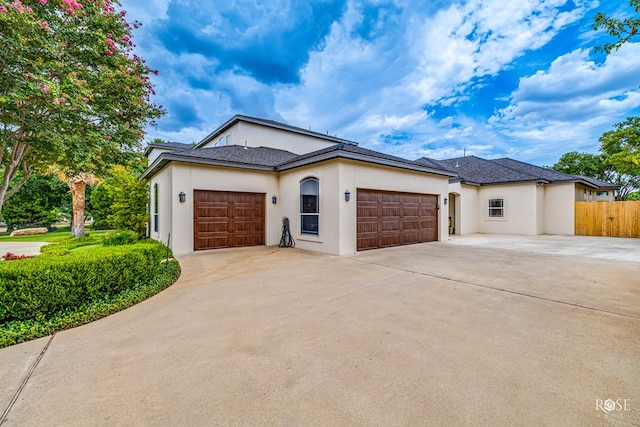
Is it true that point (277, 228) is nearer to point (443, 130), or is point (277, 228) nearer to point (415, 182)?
point (415, 182)

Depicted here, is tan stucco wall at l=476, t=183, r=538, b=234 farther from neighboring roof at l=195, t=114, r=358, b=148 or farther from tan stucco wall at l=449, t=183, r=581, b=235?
neighboring roof at l=195, t=114, r=358, b=148

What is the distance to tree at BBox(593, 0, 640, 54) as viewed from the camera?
3.51 meters

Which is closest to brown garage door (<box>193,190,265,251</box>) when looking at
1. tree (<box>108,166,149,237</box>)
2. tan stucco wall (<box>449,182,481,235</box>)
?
tree (<box>108,166,149,237</box>)

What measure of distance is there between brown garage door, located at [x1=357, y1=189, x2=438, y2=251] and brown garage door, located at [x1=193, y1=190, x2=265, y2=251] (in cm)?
403

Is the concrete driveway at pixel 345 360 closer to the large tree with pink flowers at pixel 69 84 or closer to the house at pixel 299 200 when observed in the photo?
the house at pixel 299 200

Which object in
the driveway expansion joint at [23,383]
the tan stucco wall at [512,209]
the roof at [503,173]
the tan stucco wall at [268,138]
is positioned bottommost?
the driveway expansion joint at [23,383]

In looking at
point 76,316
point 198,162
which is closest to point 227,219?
point 198,162

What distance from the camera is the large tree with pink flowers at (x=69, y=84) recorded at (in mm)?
5398

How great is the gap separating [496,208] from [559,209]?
3135 mm

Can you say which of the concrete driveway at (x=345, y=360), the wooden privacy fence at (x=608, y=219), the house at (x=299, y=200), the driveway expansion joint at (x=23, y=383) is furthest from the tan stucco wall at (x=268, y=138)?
the wooden privacy fence at (x=608, y=219)

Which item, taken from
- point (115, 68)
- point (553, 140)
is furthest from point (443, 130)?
point (115, 68)

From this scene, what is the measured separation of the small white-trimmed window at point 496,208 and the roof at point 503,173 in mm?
1117

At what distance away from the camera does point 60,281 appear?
3.66 m

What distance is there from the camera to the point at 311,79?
14.7 meters
